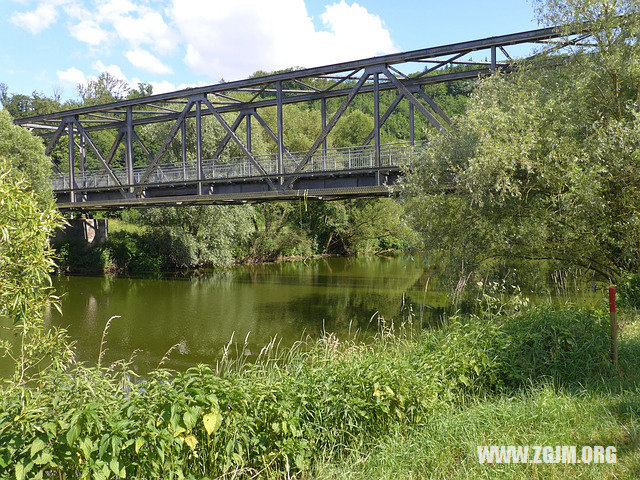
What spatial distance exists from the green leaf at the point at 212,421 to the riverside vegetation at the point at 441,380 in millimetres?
23

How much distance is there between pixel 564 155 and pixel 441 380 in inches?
241

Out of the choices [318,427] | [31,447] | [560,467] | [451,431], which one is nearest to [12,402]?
[31,447]

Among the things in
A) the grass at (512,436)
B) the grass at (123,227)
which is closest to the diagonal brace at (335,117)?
the grass at (512,436)

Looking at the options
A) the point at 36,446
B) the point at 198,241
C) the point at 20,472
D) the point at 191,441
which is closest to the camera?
the point at 20,472

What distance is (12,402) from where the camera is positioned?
4.02 meters

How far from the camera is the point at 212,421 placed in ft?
14.1

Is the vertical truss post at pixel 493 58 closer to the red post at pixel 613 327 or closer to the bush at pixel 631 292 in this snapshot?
the bush at pixel 631 292

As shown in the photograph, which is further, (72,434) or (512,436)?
(512,436)

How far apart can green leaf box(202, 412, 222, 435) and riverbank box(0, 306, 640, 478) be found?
0.4 inches

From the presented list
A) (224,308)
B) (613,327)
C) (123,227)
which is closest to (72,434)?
(613,327)

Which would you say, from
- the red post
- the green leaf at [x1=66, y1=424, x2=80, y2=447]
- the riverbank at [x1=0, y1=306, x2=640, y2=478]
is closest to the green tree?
the riverbank at [x1=0, y1=306, x2=640, y2=478]

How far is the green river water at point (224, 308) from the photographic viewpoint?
1419 centimetres

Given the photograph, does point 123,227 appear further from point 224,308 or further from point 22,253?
point 22,253

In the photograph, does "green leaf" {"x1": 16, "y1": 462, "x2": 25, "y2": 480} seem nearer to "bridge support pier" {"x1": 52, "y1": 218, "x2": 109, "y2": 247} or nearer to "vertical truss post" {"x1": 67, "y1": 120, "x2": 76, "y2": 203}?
"vertical truss post" {"x1": 67, "y1": 120, "x2": 76, "y2": 203}
